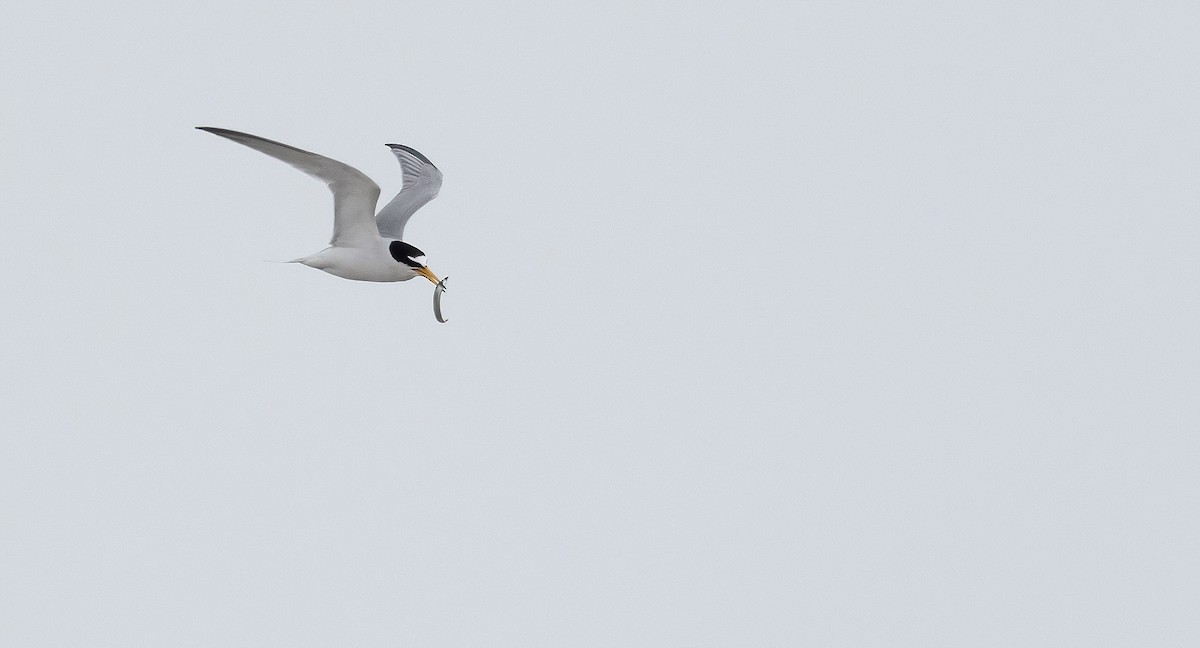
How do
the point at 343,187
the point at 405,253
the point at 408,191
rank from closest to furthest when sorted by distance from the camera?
1. the point at 343,187
2. the point at 405,253
3. the point at 408,191

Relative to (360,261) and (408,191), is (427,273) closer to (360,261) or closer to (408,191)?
(360,261)

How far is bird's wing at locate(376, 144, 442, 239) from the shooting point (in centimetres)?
1630

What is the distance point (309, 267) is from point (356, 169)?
4.74 feet

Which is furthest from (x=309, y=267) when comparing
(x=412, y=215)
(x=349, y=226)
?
(x=412, y=215)

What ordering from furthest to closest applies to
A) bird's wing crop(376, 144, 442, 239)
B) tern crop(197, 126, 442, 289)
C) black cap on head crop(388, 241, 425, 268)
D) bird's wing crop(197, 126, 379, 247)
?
bird's wing crop(376, 144, 442, 239), black cap on head crop(388, 241, 425, 268), tern crop(197, 126, 442, 289), bird's wing crop(197, 126, 379, 247)

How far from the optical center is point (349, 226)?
14.8 meters

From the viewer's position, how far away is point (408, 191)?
17.1m

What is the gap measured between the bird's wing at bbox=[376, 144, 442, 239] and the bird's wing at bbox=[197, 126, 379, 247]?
3.12ft

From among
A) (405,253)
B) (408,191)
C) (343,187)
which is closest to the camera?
(343,187)

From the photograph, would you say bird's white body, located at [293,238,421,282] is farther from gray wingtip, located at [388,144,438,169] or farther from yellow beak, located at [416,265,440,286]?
gray wingtip, located at [388,144,438,169]

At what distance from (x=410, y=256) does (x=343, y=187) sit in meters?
0.97

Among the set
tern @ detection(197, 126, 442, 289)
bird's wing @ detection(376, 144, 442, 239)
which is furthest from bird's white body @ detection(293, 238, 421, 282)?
bird's wing @ detection(376, 144, 442, 239)

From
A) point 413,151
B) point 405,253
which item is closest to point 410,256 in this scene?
point 405,253

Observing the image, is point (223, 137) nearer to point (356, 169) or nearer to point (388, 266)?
point (356, 169)
